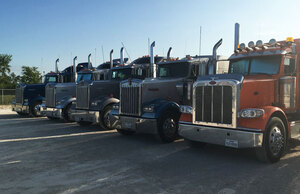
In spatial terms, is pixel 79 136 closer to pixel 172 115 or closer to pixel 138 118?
pixel 138 118

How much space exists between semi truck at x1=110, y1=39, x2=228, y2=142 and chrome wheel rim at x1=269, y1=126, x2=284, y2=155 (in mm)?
2219

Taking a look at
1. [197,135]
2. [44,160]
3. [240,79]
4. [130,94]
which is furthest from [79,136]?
[240,79]

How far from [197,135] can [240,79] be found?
1.57 metres

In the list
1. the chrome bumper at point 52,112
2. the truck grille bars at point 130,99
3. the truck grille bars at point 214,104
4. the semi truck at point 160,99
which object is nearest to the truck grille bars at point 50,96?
the chrome bumper at point 52,112

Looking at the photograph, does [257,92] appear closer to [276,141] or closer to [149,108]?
[276,141]

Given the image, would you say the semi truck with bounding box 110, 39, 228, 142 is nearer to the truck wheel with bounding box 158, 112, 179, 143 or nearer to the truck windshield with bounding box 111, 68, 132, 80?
the truck wheel with bounding box 158, 112, 179, 143

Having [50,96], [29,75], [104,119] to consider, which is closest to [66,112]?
[50,96]

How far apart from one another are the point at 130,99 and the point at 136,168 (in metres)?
3.51

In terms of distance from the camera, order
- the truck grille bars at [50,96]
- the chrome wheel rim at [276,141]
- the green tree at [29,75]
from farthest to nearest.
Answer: the green tree at [29,75] < the truck grille bars at [50,96] < the chrome wheel rim at [276,141]

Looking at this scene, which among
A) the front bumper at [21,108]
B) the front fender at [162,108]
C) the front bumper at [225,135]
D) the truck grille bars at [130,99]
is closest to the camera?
the front bumper at [225,135]

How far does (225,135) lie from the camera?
19.2 ft

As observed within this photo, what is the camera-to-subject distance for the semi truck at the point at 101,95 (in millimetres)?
10500

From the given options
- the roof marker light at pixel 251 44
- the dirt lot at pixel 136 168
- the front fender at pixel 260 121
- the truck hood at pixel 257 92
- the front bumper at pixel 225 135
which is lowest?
Result: the dirt lot at pixel 136 168

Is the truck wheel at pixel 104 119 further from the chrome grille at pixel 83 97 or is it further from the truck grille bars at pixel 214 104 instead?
the truck grille bars at pixel 214 104
